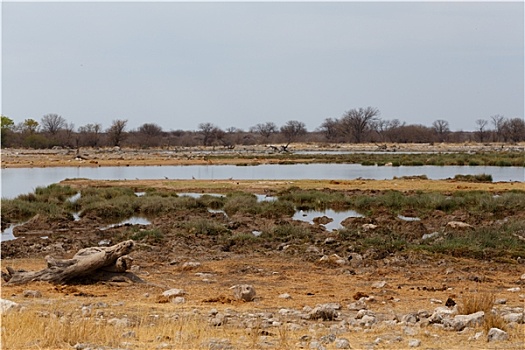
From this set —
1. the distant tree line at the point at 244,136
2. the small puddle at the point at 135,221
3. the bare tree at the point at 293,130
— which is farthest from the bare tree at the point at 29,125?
the small puddle at the point at 135,221

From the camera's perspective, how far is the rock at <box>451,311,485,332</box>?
7949mm

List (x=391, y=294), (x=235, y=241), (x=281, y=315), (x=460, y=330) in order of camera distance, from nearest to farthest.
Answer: (x=460, y=330) < (x=281, y=315) < (x=391, y=294) < (x=235, y=241)

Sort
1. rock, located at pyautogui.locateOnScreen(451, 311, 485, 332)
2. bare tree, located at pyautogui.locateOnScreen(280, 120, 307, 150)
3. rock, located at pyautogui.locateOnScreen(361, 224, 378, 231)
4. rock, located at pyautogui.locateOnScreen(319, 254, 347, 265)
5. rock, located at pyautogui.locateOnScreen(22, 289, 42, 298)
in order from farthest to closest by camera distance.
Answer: bare tree, located at pyautogui.locateOnScreen(280, 120, 307, 150) < rock, located at pyautogui.locateOnScreen(361, 224, 378, 231) < rock, located at pyautogui.locateOnScreen(319, 254, 347, 265) < rock, located at pyautogui.locateOnScreen(22, 289, 42, 298) < rock, located at pyautogui.locateOnScreen(451, 311, 485, 332)

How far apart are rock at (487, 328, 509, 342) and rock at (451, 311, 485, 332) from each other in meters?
0.53

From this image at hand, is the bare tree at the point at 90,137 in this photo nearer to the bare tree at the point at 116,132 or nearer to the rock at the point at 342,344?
the bare tree at the point at 116,132

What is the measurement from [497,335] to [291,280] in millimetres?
5597

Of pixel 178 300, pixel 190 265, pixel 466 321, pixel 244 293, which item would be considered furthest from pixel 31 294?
pixel 466 321

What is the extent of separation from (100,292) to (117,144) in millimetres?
100045

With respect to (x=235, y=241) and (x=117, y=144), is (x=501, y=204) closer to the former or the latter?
(x=235, y=241)

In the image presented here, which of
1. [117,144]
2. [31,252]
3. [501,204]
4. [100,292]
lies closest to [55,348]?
[100,292]

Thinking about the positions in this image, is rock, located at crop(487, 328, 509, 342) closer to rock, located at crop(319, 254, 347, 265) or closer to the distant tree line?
rock, located at crop(319, 254, 347, 265)

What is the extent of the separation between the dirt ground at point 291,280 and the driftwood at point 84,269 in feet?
0.84

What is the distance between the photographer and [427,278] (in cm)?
1267

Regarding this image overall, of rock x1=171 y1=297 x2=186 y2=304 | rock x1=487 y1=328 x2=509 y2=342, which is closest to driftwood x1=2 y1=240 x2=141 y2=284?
rock x1=171 y1=297 x2=186 y2=304
